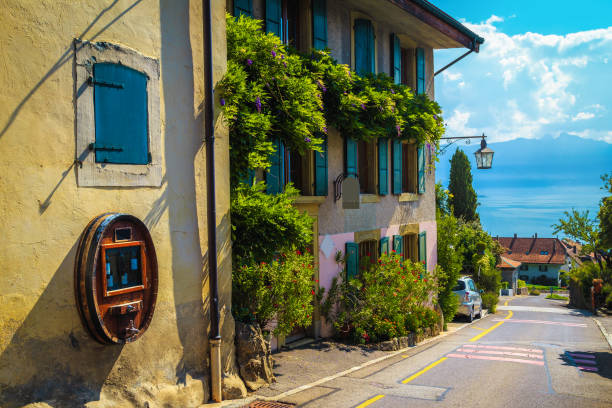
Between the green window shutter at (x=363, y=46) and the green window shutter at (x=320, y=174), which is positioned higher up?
the green window shutter at (x=363, y=46)

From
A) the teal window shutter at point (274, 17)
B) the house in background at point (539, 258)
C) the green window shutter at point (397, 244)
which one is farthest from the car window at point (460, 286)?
the house in background at point (539, 258)

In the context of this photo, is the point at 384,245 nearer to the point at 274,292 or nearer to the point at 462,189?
the point at 274,292

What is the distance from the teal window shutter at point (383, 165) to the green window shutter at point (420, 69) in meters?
3.26

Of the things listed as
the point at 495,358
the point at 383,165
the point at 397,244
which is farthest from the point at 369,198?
the point at 495,358

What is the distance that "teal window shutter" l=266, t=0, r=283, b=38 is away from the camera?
10562 mm

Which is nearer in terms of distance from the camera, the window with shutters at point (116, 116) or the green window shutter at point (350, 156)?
the window with shutters at point (116, 116)

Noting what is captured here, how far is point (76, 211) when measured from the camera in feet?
19.2

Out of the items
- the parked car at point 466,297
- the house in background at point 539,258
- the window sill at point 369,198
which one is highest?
the window sill at point 369,198

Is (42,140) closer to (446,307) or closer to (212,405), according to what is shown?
(212,405)

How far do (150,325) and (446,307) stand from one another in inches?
547

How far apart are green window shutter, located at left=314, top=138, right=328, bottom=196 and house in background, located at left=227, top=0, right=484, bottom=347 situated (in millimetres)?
21

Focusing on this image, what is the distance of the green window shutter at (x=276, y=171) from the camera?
10.4m

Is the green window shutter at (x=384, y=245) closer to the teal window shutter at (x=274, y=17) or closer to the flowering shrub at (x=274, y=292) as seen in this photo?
the flowering shrub at (x=274, y=292)

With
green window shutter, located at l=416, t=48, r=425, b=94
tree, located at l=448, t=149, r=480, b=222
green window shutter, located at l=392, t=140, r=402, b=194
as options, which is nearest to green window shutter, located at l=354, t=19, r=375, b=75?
green window shutter, located at l=392, t=140, r=402, b=194
